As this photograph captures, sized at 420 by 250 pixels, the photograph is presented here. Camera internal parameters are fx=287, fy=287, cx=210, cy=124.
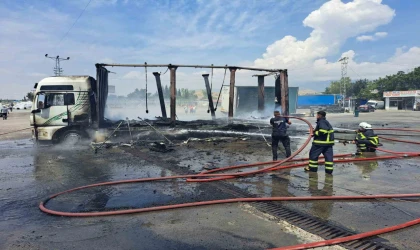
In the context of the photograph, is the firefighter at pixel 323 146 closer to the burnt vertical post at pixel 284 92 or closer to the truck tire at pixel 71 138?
the burnt vertical post at pixel 284 92

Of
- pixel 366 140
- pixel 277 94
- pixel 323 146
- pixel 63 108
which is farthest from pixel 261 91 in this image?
pixel 63 108

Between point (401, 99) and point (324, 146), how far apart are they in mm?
55538

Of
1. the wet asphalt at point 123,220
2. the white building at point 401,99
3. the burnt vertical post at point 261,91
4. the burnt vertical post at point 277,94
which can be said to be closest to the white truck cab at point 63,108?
the wet asphalt at point 123,220

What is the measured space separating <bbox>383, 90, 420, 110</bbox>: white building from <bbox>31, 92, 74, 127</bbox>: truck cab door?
5487 centimetres

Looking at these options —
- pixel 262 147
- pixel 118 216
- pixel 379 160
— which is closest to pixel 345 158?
pixel 379 160

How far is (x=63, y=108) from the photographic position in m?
11.1

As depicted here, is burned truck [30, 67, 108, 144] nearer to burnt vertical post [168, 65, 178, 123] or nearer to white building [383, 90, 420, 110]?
burnt vertical post [168, 65, 178, 123]

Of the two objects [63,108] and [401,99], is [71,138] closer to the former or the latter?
[63,108]

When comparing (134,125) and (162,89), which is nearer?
(134,125)

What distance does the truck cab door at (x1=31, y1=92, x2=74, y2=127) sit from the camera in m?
10.9

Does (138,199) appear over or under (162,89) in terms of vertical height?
under

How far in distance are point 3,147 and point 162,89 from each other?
7.10 metres

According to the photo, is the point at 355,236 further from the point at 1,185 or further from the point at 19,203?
the point at 1,185

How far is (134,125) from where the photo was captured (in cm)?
1191
